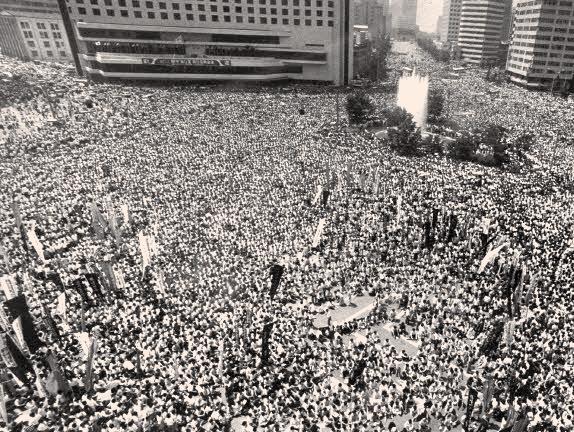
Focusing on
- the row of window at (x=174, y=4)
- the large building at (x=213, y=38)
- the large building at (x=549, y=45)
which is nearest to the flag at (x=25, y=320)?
the large building at (x=213, y=38)

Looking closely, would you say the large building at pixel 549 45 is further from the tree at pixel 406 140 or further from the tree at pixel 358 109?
the tree at pixel 406 140

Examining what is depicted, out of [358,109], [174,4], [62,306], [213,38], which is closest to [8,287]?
[62,306]

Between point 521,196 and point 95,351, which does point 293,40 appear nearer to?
point 521,196

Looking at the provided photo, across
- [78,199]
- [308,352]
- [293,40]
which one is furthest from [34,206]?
[293,40]

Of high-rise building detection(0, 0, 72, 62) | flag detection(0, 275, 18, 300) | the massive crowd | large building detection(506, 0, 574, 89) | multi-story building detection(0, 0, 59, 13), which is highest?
multi-story building detection(0, 0, 59, 13)

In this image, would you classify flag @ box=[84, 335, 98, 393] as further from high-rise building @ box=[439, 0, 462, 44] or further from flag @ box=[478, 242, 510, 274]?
high-rise building @ box=[439, 0, 462, 44]

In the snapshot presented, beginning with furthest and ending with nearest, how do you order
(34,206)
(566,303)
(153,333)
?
1. (34,206)
2. (566,303)
3. (153,333)

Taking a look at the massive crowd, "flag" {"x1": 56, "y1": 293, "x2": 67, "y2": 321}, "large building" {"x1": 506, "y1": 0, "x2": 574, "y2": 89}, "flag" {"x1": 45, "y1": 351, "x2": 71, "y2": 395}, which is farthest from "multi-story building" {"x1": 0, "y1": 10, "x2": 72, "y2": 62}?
"large building" {"x1": 506, "y1": 0, "x2": 574, "y2": 89}
